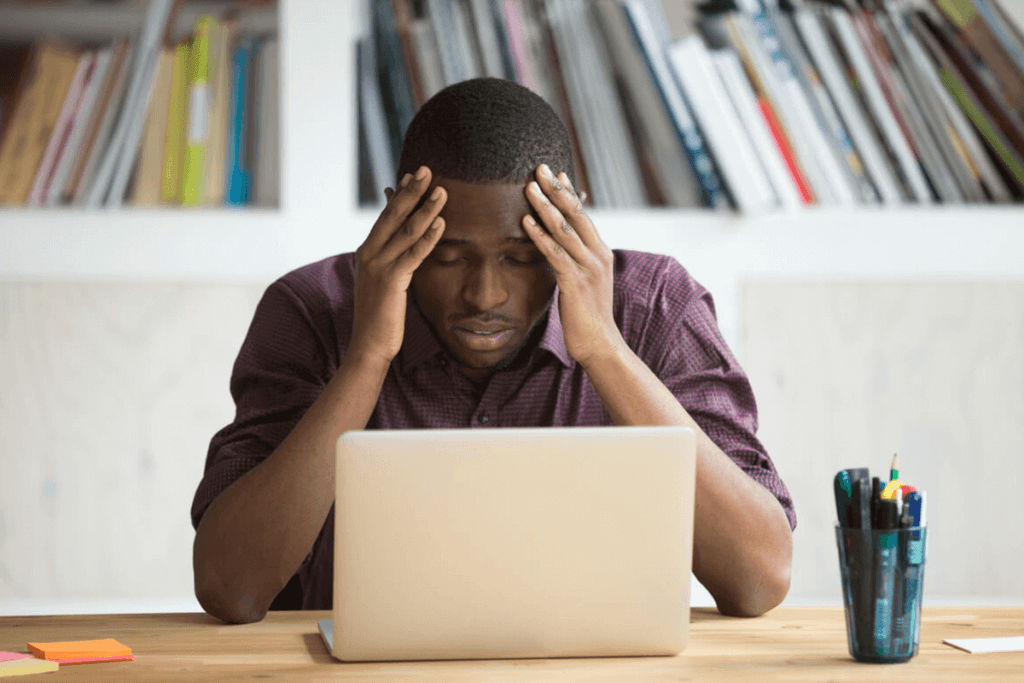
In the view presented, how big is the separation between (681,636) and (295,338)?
0.76m

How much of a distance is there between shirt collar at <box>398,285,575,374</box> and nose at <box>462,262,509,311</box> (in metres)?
0.18

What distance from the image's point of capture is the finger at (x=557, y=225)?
129 cm

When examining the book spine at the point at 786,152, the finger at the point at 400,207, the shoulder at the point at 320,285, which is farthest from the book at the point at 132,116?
the book spine at the point at 786,152

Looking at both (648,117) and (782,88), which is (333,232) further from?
(782,88)

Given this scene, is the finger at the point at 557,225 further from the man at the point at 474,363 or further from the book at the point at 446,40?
the book at the point at 446,40

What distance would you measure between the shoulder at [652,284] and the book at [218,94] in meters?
0.87

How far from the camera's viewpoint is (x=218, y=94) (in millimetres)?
2049

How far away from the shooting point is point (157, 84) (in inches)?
80.1

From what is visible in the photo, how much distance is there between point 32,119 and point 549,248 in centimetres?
122

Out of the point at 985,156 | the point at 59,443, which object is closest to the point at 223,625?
the point at 59,443

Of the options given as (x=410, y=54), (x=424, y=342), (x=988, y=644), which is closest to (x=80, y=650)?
(x=424, y=342)

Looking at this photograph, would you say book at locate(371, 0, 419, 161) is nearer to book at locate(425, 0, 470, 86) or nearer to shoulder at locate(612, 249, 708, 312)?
book at locate(425, 0, 470, 86)

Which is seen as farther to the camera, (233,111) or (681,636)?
(233,111)

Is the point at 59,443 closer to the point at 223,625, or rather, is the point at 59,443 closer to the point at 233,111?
the point at 233,111
